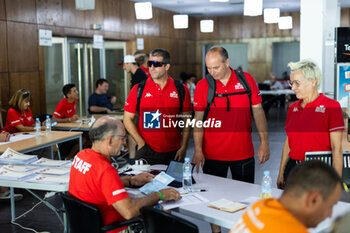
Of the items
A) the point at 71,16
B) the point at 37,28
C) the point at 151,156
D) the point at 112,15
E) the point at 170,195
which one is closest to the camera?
the point at 170,195

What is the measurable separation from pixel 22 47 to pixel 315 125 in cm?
667

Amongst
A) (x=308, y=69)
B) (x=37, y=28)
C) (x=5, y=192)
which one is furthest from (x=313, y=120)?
(x=37, y=28)

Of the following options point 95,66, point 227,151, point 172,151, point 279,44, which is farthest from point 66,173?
point 279,44

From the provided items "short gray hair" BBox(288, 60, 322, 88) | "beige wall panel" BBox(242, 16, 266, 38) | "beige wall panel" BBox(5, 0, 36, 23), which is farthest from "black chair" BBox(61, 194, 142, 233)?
"beige wall panel" BBox(242, 16, 266, 38)

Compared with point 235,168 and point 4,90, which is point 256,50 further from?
point 235,168

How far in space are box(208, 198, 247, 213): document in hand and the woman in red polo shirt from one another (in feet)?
2.39

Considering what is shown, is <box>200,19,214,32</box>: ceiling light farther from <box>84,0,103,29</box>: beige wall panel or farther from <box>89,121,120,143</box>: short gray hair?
<box>89,121,120,143</box>: short gray hair

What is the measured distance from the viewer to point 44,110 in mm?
8891

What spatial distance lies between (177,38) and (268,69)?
13.3 ft

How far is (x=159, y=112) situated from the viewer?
4168 mm

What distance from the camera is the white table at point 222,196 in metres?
2.57

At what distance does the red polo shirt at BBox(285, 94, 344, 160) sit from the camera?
3.09 m

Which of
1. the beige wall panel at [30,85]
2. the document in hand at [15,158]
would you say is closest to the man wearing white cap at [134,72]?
the beige wall panel at [30,85]

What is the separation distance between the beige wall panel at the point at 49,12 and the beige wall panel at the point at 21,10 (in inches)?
6.5
